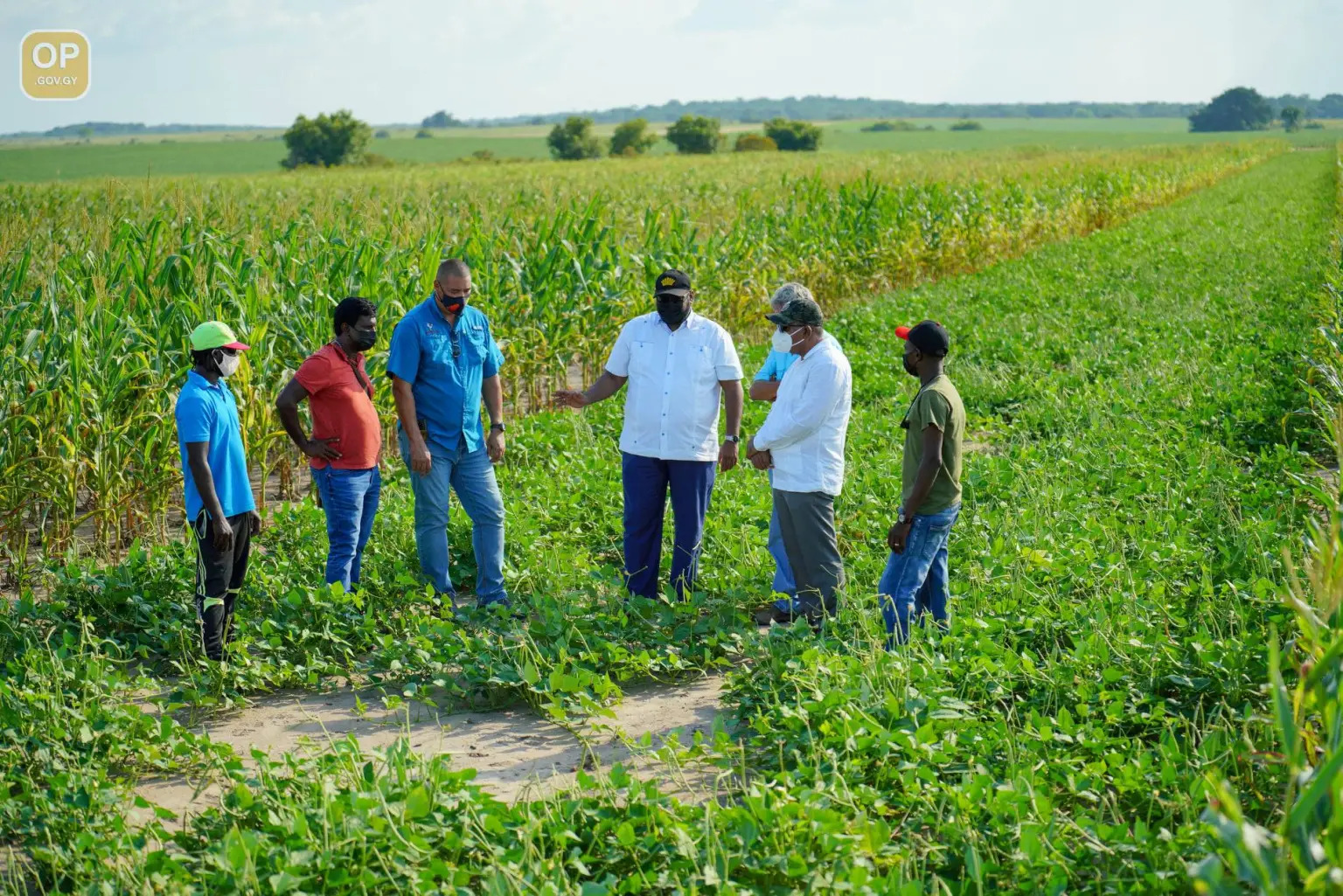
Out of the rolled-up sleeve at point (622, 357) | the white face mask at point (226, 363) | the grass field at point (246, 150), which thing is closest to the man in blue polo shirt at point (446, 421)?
the rolled-up sleeve at point (622, 357)

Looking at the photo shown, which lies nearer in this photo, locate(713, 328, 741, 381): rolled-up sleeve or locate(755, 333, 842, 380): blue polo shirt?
locate(713, 328, 741, 381): rolled-up sleeve

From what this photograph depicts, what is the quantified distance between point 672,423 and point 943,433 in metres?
1.75

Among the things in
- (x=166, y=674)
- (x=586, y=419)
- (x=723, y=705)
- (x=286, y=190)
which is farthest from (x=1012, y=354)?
(x=286, y=190)

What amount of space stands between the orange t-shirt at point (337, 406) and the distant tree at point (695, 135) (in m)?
71.1

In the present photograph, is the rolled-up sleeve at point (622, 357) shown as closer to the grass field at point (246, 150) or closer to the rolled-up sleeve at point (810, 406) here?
the rolled-up sleeve at point (810, 406)

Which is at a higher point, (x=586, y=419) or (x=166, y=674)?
(x=586, y=419)

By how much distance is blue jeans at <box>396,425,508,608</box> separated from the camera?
6855 millimetres

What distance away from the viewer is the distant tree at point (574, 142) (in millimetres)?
71000

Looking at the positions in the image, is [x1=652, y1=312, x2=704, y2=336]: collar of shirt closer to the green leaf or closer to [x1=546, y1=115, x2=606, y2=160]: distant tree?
the green leaf

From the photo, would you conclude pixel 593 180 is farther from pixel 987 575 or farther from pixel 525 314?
pixel 987 575

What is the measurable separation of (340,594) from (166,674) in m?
1.00

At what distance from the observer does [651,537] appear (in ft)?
22.8

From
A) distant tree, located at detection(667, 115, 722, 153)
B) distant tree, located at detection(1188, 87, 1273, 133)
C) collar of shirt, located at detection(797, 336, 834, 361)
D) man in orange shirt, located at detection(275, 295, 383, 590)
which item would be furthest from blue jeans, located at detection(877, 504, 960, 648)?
distant tree, located at detection(1188, 87, 1273, 133)

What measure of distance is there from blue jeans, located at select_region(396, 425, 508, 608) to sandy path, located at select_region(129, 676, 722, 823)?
1203 millimetres
